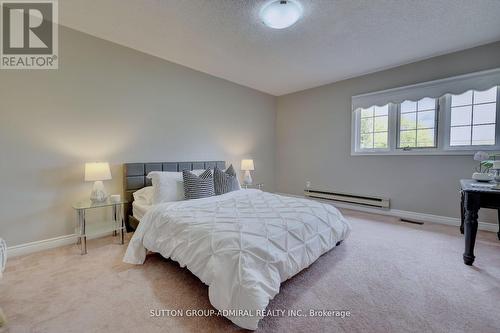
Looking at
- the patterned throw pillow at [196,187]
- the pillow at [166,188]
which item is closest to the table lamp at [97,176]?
the pillow at [166,188]

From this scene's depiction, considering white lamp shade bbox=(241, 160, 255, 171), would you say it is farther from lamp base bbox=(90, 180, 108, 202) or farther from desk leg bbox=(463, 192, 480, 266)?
desk leg bbox=(463, 192, 480, 266)

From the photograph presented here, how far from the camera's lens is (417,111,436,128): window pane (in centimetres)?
346

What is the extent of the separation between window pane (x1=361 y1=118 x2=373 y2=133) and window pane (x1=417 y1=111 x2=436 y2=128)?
73 cm

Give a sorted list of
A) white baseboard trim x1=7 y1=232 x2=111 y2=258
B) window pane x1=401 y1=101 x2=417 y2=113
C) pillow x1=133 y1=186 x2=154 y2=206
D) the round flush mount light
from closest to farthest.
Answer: the round flush mount light, white baseboard trim x1=7 y1=232 x2=111 y2=258, pillow x1=133 y1=186 x2=154 y2=206, window pane x1=401 y1=101 x2=417 y2=113

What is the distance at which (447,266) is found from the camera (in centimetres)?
211

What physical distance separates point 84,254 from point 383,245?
3.45 m

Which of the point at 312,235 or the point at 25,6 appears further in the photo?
the point at 25,6

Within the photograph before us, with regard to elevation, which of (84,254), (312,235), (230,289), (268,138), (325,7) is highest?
(325,7)

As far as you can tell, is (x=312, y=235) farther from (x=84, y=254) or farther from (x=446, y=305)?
(x=84, y=254)

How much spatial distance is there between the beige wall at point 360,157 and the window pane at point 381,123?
480 mm

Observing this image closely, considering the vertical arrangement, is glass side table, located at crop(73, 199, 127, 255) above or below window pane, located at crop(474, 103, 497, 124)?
below

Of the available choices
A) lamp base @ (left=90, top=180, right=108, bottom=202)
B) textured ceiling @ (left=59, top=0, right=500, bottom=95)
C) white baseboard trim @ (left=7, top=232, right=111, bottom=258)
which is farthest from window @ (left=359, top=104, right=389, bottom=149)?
white baseboard trim @ (left=7, top=232, right=111, bottom=258)

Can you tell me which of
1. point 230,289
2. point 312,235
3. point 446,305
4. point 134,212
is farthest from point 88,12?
point 446,305

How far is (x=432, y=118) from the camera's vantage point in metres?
3.47
